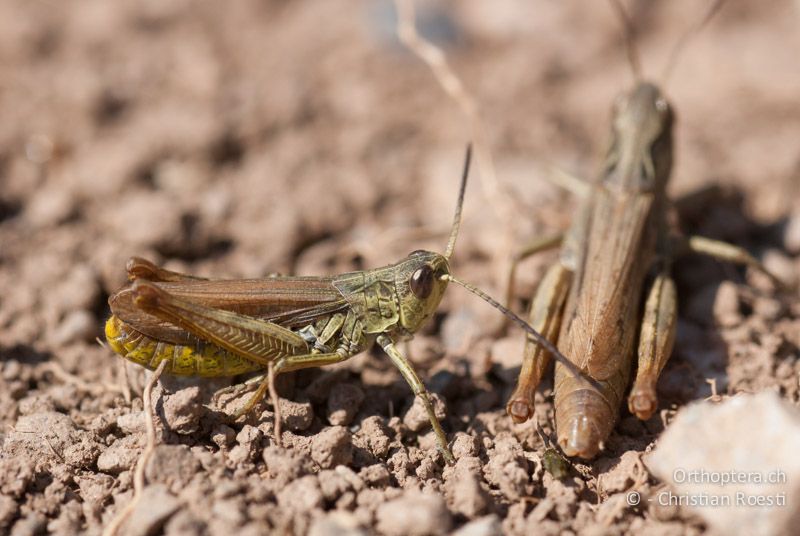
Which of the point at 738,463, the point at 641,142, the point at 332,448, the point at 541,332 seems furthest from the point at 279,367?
the point at 641,142

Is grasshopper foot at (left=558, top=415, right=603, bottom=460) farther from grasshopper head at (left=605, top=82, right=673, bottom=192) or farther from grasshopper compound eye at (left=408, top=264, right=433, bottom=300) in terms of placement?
grasshopper head at (left=605, top=82, right=673, bottom=192)

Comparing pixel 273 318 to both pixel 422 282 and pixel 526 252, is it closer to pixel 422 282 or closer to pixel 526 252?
pixel 422 282

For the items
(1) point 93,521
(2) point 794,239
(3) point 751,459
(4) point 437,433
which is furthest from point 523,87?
(1) point 93,521

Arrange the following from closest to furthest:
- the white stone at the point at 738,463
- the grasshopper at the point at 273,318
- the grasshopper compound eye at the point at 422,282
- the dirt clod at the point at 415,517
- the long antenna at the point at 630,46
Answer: the white stone at the point at 738,463 < the dirt clod at the point at 415,517 < the grasshopper at the point at 273,318 < the grasshopper compound eye at the point at 422,282 < the long antenna at the point at 630,46

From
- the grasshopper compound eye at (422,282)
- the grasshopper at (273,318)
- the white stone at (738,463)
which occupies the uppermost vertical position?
the grasshopper compound eye at (422,282)

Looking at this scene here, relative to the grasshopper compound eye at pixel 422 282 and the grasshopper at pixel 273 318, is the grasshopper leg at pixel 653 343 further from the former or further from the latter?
the grasshopper compound eye at pixel 422 282

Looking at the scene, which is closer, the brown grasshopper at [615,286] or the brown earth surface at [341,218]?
the brown earth surface at [341,218]

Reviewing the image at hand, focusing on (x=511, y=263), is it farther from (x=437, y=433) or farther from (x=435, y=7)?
(x=435, y=7)

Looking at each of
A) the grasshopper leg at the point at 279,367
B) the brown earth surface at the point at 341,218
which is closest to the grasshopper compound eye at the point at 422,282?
the grasshopper leg at the point at 279,367
